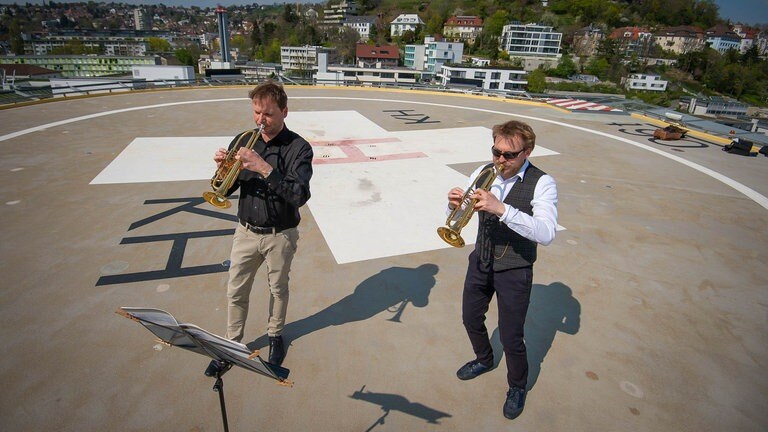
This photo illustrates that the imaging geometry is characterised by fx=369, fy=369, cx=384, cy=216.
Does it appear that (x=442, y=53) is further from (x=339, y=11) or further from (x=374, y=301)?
(x=339, y=11)

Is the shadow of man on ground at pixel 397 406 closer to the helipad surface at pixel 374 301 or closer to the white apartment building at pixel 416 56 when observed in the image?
the helipad surface at pixel 374 301

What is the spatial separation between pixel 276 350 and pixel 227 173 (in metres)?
2.05

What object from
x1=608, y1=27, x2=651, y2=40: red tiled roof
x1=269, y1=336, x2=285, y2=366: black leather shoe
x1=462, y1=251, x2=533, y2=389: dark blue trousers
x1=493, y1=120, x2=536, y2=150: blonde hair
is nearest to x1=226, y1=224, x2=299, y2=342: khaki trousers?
x1=269, y1=336, x2=285, y2=366: black leather shoe

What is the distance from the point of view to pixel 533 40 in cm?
11625

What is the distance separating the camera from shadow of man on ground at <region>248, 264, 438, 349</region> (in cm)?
480

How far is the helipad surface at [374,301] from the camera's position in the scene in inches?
145

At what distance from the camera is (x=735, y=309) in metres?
5.52

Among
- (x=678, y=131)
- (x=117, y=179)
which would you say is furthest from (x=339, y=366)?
(x=678, y=131)

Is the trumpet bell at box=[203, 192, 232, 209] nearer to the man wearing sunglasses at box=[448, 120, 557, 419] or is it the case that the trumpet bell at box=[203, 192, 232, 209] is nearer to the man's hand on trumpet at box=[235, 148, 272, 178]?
the man's hand on trumpet at box=[235, 148, 272, 178]

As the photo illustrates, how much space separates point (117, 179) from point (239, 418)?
8.52 m

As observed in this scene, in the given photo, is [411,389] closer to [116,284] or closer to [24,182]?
[116,284]

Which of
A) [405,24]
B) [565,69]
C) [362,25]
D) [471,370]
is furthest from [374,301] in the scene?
[362,25]

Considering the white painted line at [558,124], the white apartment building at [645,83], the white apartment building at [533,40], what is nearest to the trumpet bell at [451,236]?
the white painted line at [558,124]

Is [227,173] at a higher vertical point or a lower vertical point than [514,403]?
higher
